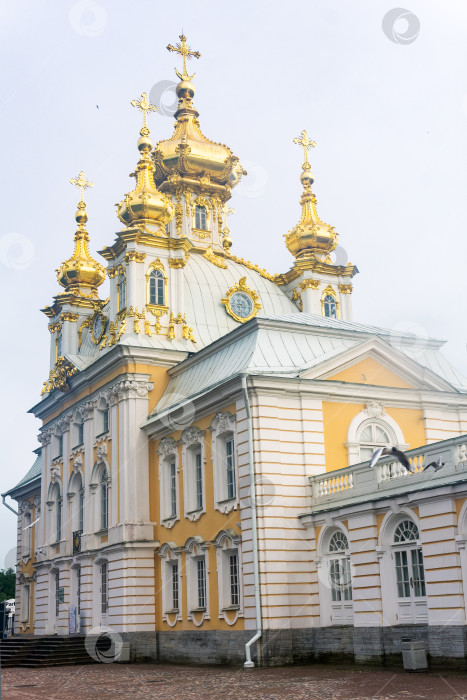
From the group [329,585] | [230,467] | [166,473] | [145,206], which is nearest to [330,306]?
[145,206]

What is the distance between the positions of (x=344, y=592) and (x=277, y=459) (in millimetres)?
3597

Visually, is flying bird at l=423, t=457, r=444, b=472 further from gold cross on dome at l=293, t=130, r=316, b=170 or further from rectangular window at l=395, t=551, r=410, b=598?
gold cross on dome at l=293, t=130, r=316, b=170

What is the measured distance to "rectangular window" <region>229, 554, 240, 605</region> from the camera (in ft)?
73.1

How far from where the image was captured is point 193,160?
1478 inches

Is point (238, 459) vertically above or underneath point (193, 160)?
underneath

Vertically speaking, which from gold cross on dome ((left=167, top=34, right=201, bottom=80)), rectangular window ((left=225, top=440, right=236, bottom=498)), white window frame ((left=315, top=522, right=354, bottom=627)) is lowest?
white window frame ((left=315, top=522, right=354, bottom=627))

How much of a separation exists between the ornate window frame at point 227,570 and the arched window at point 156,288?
9.94 meters

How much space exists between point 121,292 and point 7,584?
5596 centimetres

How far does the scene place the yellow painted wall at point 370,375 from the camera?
925 inches

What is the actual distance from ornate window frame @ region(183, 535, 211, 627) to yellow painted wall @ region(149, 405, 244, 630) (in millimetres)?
154

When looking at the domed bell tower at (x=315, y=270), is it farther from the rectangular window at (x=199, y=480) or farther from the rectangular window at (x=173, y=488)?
the rectangular window at (x=199, y=480)

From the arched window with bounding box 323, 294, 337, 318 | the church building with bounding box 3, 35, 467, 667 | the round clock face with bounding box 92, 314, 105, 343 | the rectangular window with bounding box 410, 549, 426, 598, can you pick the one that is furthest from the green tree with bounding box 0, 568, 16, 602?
the rectangular window with bounding box 410, 549, 426, 598

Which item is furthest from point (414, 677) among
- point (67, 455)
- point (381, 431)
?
point (67, 455)

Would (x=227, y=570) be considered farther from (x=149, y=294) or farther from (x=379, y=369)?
(x=149, y=294)
